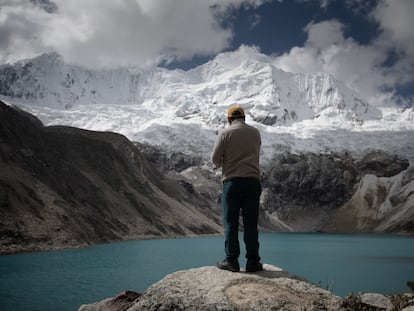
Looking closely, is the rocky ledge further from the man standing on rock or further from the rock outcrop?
the man standing on rock

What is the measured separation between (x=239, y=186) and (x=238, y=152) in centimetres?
55

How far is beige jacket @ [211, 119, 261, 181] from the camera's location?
7.27 m

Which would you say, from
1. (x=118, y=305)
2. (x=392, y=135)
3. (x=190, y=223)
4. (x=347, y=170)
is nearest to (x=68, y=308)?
(x=118, y=305)

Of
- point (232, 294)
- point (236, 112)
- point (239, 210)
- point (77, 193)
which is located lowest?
point (77, 193)

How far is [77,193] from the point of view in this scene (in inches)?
2464

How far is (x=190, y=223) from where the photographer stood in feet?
278

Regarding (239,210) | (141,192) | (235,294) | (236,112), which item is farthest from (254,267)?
(141,192)

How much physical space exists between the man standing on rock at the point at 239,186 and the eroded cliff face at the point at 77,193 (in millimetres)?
37972

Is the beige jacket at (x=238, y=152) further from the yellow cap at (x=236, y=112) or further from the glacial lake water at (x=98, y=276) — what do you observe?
the glacial lake water at (x=98, y=276)

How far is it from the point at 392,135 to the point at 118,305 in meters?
208

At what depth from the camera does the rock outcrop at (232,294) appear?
228 inches

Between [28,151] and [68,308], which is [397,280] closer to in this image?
[68,308]

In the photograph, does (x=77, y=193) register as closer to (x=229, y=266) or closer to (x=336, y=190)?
(x=229, y=266)

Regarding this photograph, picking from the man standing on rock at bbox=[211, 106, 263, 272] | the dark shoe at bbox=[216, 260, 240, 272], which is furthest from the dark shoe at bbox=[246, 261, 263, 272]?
the dark shoe at bbox=[216, 260, 240, 272]
